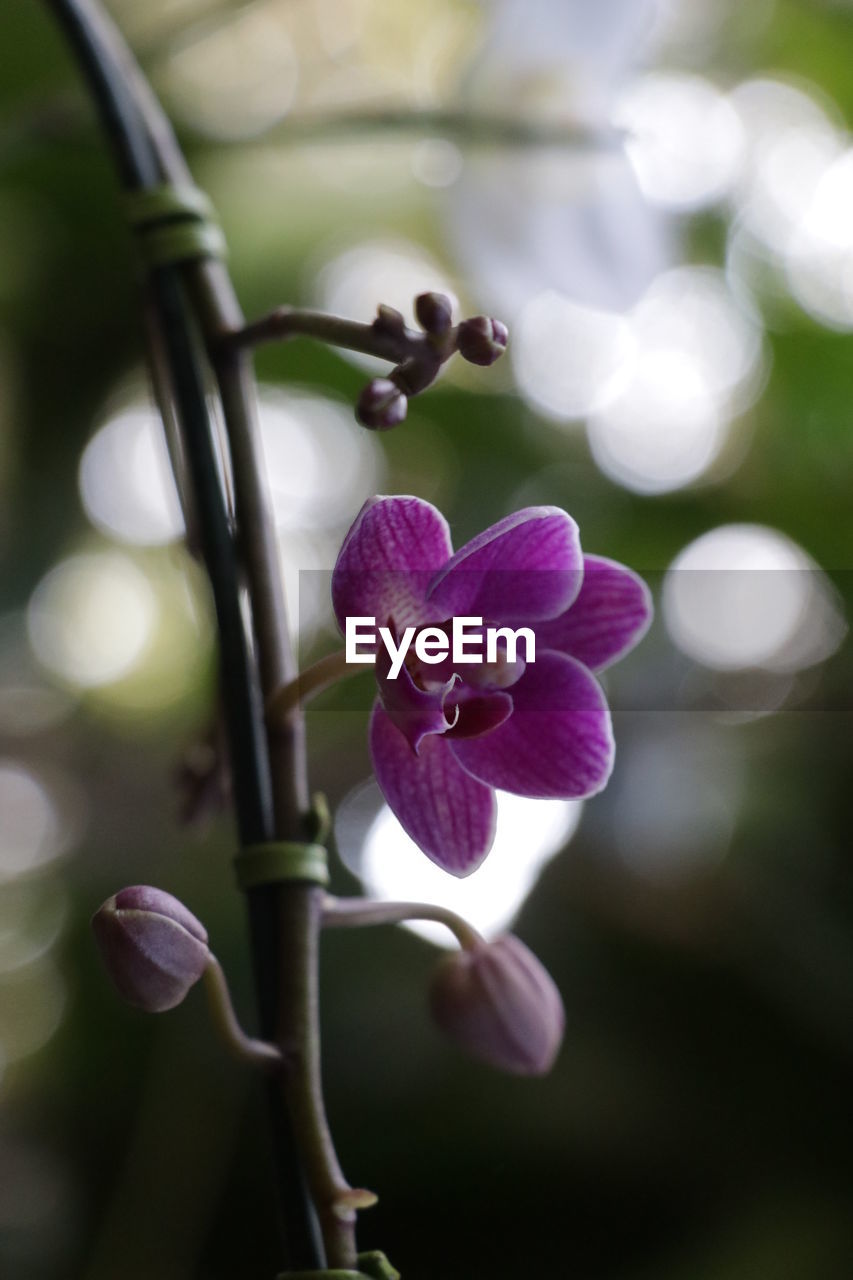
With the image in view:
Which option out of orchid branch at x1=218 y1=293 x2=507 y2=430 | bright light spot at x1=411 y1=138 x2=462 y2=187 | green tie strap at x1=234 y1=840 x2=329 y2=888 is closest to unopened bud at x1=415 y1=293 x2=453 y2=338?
orchid branch at x1=218 y1=293 x2=507 y2=430

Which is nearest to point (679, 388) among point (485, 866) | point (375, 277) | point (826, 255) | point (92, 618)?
A: point (826, 255)

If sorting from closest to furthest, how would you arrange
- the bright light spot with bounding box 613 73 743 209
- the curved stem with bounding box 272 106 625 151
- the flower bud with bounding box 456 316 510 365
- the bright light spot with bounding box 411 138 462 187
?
1. the flower bud with bounding box 456 316 510 365
2. the curved stem with bounding box 272 106 625 151
3. the bright light spot with bounding box 411 138 462 187
4. the bright light spot with bounding box 613 73 743 209

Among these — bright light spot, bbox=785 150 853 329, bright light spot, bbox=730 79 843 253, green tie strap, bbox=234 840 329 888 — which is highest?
bright light spot, bbox=730 79 843 253

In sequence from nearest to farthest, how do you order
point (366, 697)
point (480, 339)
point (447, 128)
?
1. point (480, 339)
2. point (447, 128)
3. point (366, 697)

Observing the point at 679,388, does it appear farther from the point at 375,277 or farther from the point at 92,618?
the point at 92,618

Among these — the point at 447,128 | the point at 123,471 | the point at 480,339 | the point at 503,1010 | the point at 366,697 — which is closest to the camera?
the point at 480,339

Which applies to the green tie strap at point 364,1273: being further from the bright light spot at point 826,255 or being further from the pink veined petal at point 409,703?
the bright light spot at point 826,255

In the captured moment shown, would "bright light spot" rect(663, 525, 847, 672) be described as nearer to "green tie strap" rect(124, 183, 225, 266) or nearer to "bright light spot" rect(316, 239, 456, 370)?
"bright light spot" rect(316, 239, 456, 370)
